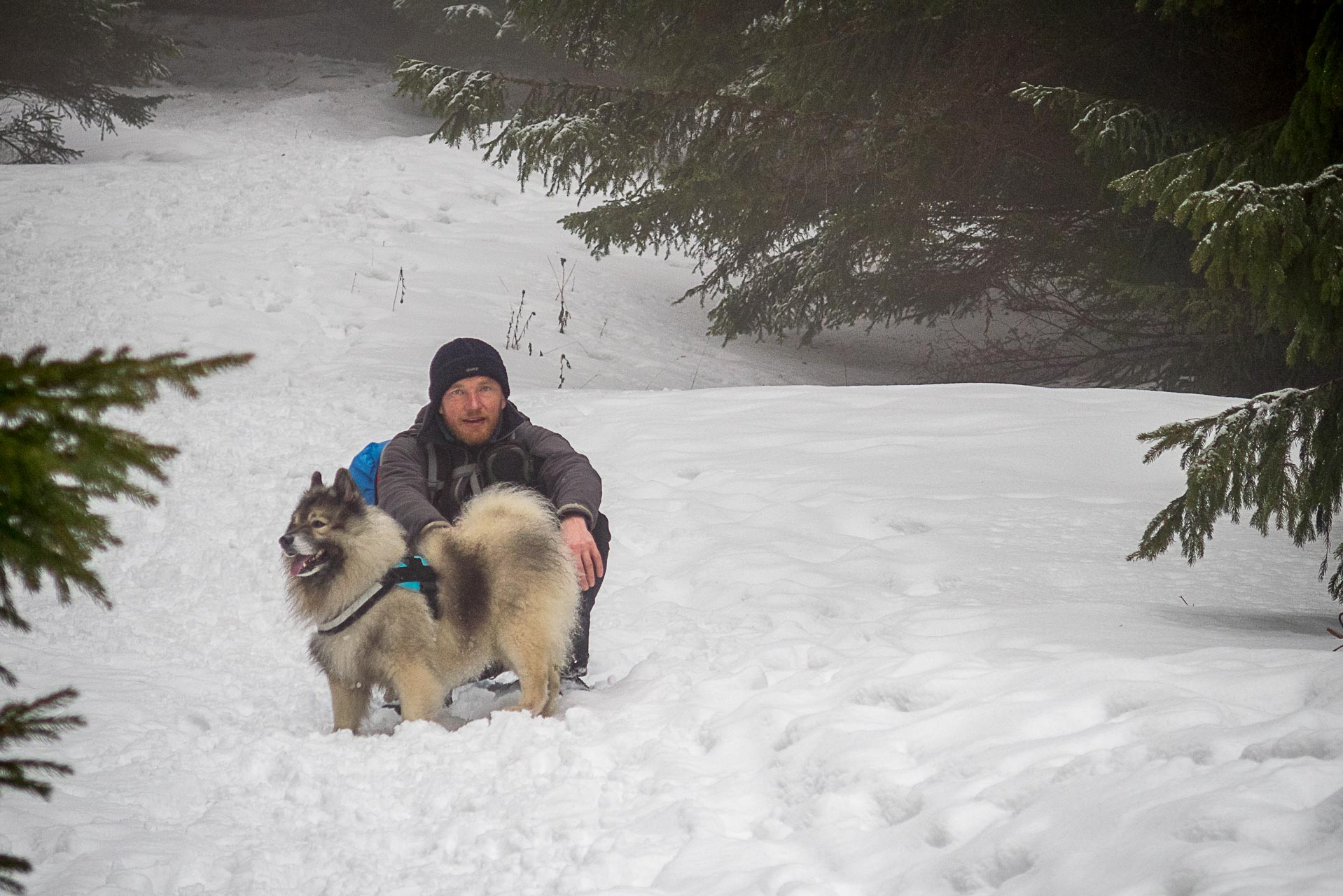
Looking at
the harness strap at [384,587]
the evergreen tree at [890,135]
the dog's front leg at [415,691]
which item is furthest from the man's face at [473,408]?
the evergreen tree at [890,135]

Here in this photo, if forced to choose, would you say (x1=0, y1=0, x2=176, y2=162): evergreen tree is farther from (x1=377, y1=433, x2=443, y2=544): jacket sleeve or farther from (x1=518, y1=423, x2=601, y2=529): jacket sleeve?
(x1=518, y1=423, x2=601, y2=529): jacket sleeve

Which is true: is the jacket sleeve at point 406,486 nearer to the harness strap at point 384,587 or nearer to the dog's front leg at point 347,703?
the harness strap at point 384,587

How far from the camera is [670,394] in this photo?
902cm

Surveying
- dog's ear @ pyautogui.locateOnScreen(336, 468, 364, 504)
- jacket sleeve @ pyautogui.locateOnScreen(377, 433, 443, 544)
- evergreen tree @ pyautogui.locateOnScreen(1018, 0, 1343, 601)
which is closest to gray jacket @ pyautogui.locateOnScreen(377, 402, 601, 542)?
jacket sleeve @ pyautogui.locateOnScreen(377, 433, 443, 544)

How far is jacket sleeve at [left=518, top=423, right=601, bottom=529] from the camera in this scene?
4.09 m

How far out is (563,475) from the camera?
14.0 feet

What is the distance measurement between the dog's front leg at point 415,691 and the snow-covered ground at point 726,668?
0.19 meters

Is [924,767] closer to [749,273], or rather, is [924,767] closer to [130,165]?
[749,273]

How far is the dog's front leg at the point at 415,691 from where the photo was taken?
3.84 meters

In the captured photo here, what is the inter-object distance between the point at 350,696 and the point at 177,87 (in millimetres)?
26453

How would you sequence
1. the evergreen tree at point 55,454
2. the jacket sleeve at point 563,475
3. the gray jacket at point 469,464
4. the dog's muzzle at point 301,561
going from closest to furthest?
the evergreen tree at point 55,454
the dog's muzzle at point 301,561
the jacket sleeve at point 563,475
the gray jacket at point 469,464

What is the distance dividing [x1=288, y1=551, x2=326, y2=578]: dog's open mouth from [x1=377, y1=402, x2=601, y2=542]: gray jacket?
0.40m

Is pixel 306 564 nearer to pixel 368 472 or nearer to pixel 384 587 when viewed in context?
pixel 384 587

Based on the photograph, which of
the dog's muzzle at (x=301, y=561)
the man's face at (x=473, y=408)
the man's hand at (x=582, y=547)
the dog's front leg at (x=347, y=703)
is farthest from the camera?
the man's face at (x=473, y=408)
